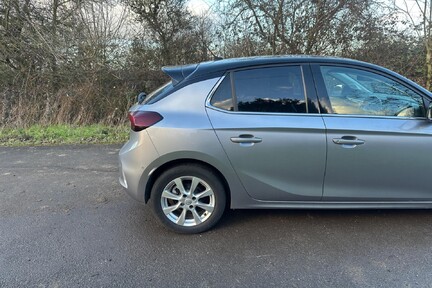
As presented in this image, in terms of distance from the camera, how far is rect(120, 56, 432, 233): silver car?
10.2 feet

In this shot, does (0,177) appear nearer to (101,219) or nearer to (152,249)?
(101,219)

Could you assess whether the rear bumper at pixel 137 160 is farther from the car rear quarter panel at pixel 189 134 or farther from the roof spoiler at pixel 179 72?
the roof spoiler at pixel 179 72

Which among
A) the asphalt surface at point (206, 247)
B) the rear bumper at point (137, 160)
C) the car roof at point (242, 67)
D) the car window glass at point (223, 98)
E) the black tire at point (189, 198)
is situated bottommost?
the asphalt surface at point (206, 247)

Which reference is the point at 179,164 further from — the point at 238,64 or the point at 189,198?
the point at 238,64

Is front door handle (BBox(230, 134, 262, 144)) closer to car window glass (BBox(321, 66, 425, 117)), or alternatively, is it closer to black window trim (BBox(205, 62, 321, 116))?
black window trim (BBox(205, 62, 321, 116))

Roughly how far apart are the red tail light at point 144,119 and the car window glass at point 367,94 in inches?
65.1

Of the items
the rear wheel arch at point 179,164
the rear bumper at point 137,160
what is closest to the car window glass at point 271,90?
the rear wheel arch at point 179,164

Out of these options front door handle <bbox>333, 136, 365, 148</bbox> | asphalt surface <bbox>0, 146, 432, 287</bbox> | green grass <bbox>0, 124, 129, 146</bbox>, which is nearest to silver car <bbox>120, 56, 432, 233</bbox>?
front door handle <bbox>333, 136, 365, 148</bbox>

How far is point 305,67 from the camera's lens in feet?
10.7

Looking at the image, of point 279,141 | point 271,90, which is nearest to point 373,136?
point 279,141

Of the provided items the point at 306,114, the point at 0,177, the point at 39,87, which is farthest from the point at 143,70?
the point at 306,114

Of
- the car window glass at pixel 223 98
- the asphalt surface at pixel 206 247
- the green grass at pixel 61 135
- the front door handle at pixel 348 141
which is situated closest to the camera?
the asphalt surface at pixel 206 247

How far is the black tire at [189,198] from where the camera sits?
126 inches

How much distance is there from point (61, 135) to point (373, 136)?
650 centimetres
